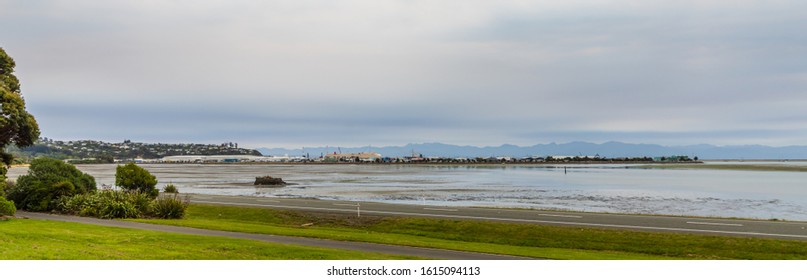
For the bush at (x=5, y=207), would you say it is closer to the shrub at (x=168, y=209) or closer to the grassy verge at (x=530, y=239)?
the grassy verge at (x=530, y=239)

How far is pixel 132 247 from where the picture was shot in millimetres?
16391

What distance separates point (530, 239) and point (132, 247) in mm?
15373

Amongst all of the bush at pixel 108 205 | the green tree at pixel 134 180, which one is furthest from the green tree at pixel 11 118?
the green tree at pixel 134 180

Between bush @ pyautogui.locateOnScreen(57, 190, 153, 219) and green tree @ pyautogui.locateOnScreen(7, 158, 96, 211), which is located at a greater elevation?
green tree @ pyautogui.locateOnScreen(7, 158, 96, 211)

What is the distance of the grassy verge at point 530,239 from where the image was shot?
67.2ft

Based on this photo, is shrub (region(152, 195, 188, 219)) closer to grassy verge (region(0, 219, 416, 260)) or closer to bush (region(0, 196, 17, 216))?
bush (region(0, 196, 17, 216))

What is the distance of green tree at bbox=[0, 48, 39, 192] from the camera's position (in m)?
26.7

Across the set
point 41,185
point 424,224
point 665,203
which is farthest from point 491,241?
point 665,203

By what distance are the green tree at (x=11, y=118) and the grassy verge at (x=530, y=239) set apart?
906 centimetres

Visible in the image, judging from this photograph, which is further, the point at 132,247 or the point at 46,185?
the point at 46,185

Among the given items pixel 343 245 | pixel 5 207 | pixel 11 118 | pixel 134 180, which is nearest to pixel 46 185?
pixel 134 180

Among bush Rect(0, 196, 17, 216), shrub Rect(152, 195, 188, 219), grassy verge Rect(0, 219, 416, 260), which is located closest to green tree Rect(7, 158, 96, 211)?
shrub Rect(152, 195, 188, 219)

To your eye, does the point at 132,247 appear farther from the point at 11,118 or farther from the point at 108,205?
the point at 11,118

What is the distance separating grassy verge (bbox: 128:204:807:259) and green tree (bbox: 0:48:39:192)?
9055mm
